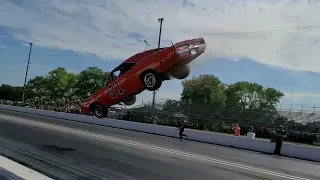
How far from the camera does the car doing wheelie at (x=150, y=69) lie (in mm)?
8023

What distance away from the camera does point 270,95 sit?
59.8 m

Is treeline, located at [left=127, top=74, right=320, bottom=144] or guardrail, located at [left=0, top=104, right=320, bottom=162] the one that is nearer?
guardrail, located at [left=0, top=104, right=320, bottom=162]

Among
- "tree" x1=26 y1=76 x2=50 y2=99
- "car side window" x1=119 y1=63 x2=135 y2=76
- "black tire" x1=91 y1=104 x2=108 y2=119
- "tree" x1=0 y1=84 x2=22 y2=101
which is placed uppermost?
"tree" x1=26 y1=76 x2=50 y2=99

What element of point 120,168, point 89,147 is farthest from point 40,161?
point 89,147

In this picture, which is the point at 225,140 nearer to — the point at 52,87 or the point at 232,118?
the point at 232,118

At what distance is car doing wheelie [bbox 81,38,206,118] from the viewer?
802cm

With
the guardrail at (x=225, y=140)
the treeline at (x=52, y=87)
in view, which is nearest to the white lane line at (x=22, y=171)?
the guardrail at (x=225, y=140)

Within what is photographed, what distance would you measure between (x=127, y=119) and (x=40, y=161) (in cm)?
2496

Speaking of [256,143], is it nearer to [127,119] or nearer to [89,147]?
[89,147]

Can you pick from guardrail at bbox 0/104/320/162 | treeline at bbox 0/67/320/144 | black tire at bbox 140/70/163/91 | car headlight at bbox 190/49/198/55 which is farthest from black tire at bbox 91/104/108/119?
treeline at bbox 0/67/320/144

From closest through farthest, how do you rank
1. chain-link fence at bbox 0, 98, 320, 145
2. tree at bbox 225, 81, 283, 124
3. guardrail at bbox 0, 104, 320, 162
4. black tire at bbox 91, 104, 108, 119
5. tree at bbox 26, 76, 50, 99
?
black tire at bbox 91, 104, 108, 119, guardrail at bbox 0, 104, 320, 162, chain-link fence at bbox 0, 98, 320, 145, tree at bbox 225, 81, 283, 124, tree at bbox 26, 76, 50, 99

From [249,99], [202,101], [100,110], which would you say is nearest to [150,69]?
[100,110]

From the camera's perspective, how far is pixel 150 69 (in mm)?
8055

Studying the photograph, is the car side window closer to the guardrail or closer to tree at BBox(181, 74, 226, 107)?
the guardrail
